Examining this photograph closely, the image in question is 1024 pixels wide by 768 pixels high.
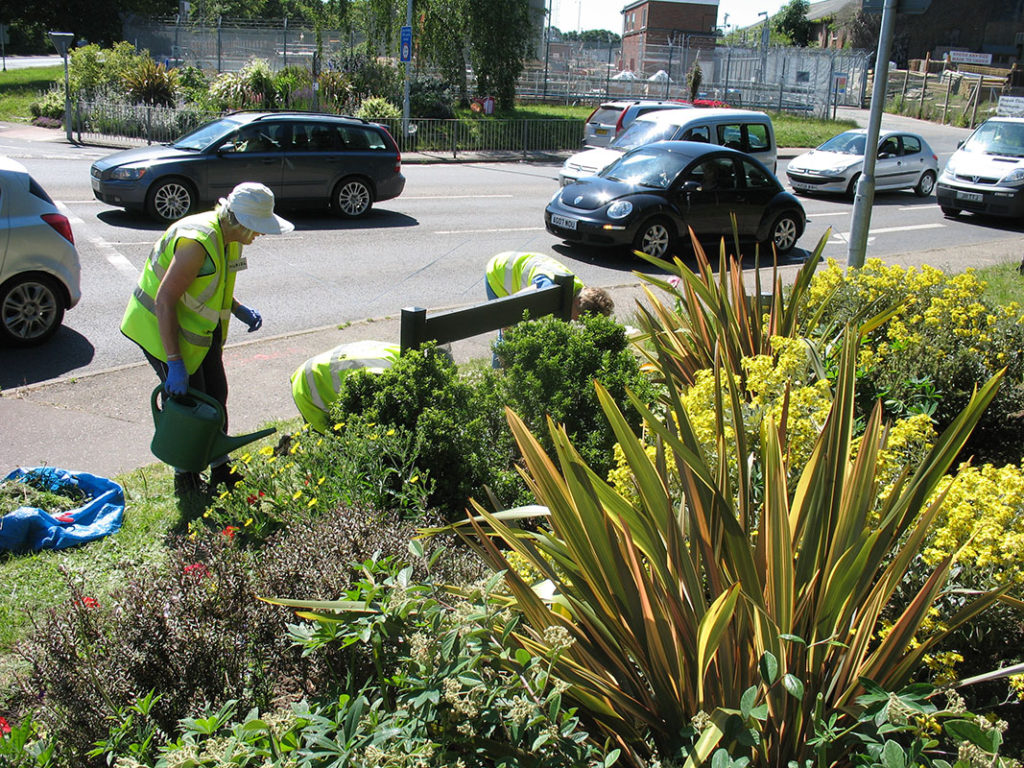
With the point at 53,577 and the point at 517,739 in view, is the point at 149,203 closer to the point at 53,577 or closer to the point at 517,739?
the point at 53,577

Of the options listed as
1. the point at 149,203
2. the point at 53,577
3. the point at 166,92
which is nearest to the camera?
the point at 53,577

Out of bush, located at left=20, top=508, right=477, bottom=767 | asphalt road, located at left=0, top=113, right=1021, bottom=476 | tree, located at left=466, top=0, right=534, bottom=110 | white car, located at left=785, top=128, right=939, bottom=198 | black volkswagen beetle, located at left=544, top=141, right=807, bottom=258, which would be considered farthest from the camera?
tree, located at left=466, top=0, right=534, bottom=110

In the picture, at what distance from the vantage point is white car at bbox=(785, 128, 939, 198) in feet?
64.8

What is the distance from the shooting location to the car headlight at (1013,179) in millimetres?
17125

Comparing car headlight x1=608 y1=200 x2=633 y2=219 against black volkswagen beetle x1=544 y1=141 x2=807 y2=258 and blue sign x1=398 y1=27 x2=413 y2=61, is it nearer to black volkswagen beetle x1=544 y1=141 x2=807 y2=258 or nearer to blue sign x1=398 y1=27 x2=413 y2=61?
black volkswagen beetle x1=544 y1=141 x2=807 y2=258

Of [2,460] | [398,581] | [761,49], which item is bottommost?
[2,460]

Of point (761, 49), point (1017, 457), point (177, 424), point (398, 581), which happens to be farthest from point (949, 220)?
point (761, 49)

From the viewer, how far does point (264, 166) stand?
46.1 ft

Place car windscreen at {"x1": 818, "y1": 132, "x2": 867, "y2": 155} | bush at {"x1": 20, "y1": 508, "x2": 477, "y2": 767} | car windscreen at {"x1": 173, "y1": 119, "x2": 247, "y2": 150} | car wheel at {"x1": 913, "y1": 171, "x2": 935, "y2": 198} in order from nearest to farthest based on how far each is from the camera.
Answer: bush at {"x1": 20, "y1": 508, "x2": 477, "y2": 767}
car windscreen at {"x1": 173, "y1": 119, "x2": 247, "y2": 150}
car windscreen at {"x1": 818, "y1": 132, "x2": 867, "y2": 155}
car wheel at {"x1": 913, "y1": 171, "x2": 935, "y2": 198}

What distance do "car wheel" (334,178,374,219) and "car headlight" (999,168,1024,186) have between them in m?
11.9

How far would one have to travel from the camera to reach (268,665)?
2619 millimetres

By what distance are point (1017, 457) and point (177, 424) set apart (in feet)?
13.7

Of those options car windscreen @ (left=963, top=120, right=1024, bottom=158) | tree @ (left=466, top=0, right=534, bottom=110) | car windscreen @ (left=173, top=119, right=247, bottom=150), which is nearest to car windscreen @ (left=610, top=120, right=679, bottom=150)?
car windscreen @ (left=963, top=120, right=1024, bottom=158)

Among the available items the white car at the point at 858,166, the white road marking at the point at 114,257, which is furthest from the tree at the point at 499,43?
the white road marking at the point at 114,257
